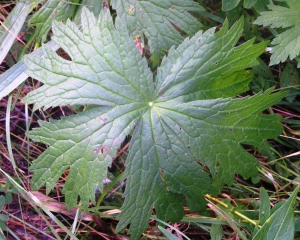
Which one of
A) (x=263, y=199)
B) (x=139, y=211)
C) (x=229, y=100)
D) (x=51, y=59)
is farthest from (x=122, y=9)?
(x=263, y=199)

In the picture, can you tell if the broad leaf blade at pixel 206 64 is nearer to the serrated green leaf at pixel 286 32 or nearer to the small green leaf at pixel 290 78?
the serrated green leaf at pixel 286 32

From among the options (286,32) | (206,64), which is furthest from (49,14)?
(286,32)

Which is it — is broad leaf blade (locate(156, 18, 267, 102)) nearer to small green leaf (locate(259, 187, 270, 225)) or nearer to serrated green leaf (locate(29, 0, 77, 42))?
small green leaf (locate(259, 187, 270, 225))

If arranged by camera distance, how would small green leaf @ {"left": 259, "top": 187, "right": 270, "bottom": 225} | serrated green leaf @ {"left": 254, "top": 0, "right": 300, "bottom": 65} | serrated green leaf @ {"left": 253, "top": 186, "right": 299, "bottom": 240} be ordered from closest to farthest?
serrated green leaf @ {"left": 253, "top": 186, "right": 299, "bottom": 240}
small green leaf @ {"left": 259, "top": 187, "right": 270, "bottom": 225}
serrated green leaf @ {"left": 254, "top": 0, "right": 300, "bottom": 65}

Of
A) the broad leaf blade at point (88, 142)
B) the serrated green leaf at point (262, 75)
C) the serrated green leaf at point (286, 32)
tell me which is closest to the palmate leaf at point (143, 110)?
the broad leaf blade at point (88, 142)

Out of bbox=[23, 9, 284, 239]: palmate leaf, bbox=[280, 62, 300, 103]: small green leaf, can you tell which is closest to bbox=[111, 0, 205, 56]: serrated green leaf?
bbox=[23, 9, 284, 239]: palmate leaf

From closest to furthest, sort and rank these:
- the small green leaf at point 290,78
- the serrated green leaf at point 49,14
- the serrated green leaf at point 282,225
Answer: the serrated green leaf at point 282,225
the serrated green leaf at point 49,14
the small green leaf at point 290,78
